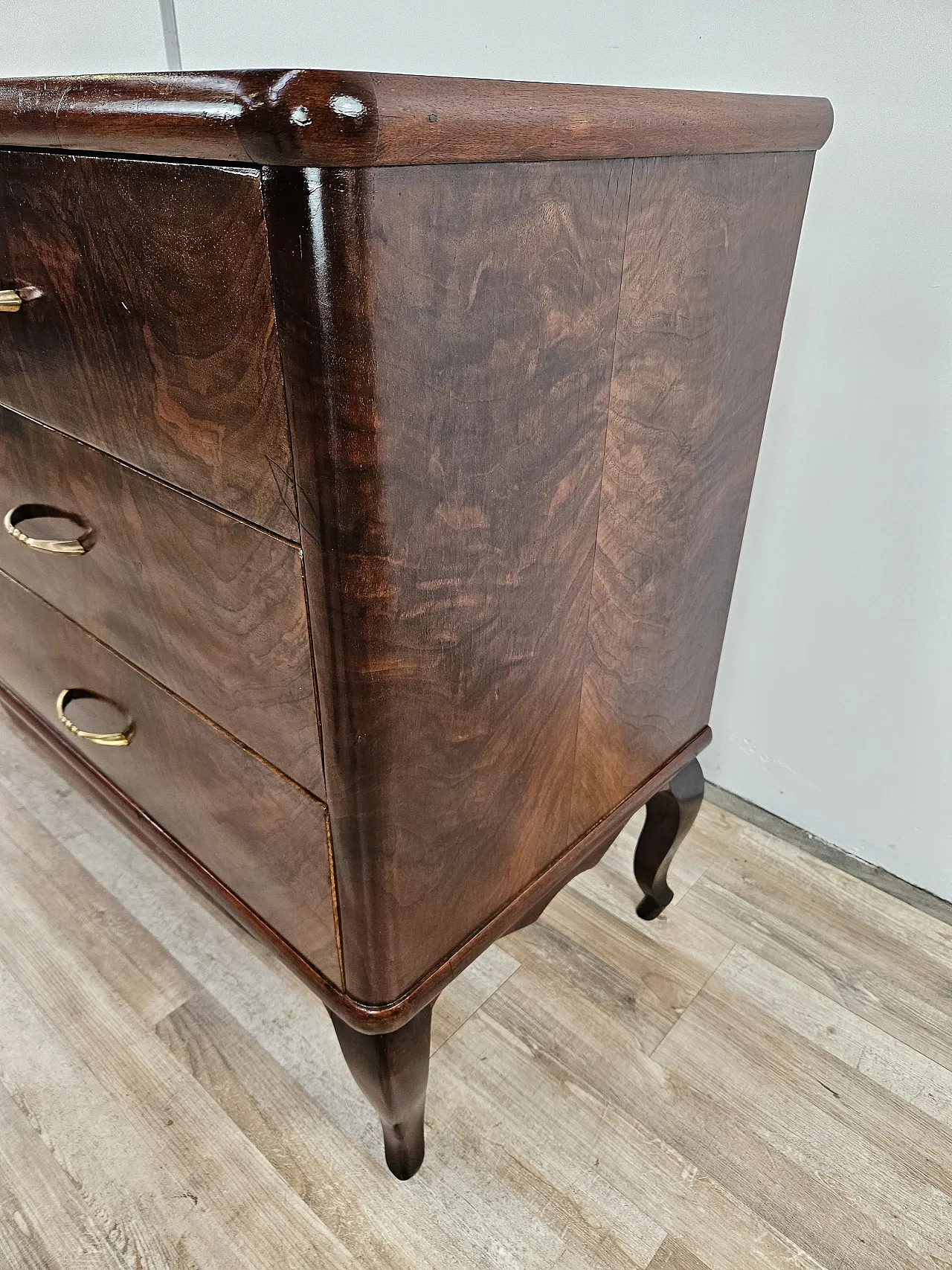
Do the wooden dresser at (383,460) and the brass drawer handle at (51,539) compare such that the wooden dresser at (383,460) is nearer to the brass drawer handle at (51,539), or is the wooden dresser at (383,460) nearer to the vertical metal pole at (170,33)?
the brass drawer handle at (51,539)

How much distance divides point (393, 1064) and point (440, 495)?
41cm

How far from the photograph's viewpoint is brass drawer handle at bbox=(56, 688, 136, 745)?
69cm

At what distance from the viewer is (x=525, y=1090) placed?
31.5 inches

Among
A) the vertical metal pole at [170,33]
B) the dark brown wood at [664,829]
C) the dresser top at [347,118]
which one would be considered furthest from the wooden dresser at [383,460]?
the vertical metal pole at [170,33]

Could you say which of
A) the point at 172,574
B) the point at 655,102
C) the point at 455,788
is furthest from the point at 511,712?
the point at 655,102

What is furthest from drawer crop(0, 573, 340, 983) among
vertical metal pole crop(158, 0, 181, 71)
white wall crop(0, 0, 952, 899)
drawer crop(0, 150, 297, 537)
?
vertical metal pole crop(158, 0, 181, 71)

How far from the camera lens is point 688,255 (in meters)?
0.53

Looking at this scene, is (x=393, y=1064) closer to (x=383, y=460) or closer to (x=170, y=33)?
(x=383, y=460)

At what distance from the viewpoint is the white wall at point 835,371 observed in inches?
28.6

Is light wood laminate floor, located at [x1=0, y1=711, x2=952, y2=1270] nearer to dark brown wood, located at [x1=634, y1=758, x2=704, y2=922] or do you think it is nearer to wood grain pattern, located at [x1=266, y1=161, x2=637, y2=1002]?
dark brown wood, located at [x1=634, y1=758, x2=704, y2=922]

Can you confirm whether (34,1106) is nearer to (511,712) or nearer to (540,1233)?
(540,1233)

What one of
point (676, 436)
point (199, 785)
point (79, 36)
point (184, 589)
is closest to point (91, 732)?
point (199, 785)

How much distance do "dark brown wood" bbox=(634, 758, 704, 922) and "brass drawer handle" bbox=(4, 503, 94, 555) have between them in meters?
0.53

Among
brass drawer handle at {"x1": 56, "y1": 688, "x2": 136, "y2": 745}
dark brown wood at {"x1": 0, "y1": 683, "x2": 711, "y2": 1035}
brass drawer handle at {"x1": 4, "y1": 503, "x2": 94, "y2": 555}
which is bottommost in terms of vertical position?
dark brown wood at {"x1": 0, "y1": 683, "x2": 711, "y2": 1035}
